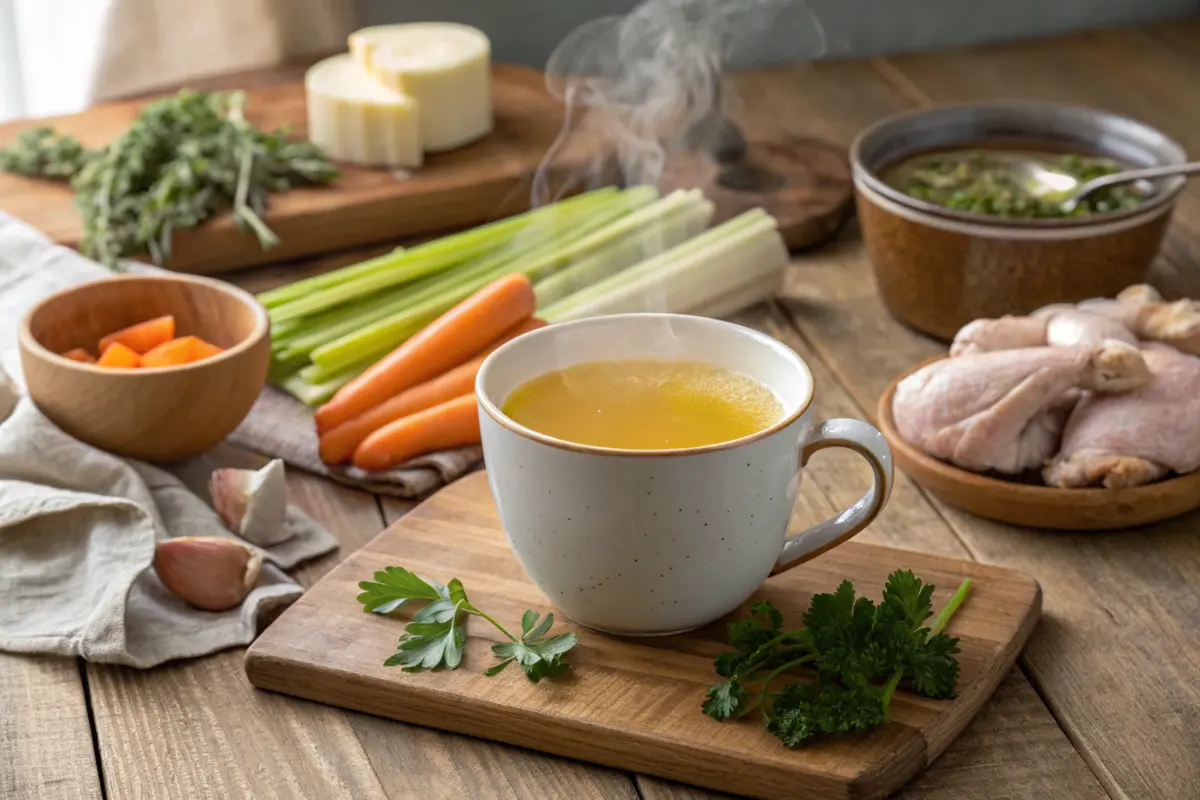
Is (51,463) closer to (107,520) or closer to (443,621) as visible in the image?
(107,520)

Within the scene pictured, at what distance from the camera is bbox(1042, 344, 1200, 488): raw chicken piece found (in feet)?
4.29

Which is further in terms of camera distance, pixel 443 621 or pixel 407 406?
pixel 407 406

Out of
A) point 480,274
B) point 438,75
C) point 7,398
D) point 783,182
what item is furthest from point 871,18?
point 7,398

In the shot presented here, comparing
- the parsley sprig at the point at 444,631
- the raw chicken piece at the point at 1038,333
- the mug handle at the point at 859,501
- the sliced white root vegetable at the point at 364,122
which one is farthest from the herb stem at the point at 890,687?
the sliced white root vegetable at the point at 364,122

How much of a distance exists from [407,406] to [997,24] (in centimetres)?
207

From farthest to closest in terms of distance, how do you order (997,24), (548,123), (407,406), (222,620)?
(997,24)
(548,123)
(407,406)
(222,620)

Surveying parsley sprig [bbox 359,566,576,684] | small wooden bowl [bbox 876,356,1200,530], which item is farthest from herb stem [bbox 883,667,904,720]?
small wooden bowl [bbox 876,356,1200,530]

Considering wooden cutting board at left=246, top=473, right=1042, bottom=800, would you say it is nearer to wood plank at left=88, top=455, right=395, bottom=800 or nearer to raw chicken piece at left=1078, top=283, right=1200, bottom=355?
wood plank at left=88, top=455, right=395, bottom=800

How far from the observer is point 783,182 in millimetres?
2064

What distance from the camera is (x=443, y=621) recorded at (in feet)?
3.64

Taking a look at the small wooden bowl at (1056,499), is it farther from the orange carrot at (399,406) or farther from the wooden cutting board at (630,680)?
the orange carrot at (399,406)

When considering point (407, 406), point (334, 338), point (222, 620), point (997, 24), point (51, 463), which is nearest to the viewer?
point (222, 620)

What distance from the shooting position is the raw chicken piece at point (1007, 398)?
51.6 inches

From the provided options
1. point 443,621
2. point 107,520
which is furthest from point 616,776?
point 107,520
